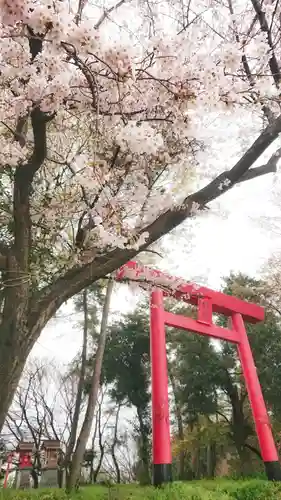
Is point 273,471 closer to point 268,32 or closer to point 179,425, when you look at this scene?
point 268,32

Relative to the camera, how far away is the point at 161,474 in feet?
18.0

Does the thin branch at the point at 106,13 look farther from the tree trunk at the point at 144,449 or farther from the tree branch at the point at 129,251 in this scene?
the tree trunk at the point at 144,449

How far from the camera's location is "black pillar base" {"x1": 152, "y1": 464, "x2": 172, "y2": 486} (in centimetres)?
545

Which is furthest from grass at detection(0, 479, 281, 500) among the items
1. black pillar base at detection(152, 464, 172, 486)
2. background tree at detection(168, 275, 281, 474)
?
background tree at detection(168, 275, 281, 474)

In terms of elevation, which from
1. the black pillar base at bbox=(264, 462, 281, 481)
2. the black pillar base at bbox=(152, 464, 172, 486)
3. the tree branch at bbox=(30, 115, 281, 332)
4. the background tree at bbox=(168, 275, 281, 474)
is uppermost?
the background tree at bbox=(168, 275, 281, 474)

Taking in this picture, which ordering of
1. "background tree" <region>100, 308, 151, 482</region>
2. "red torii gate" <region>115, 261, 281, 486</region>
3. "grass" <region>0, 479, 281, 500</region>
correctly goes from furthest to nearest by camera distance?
1. "background tree" <region>100, 308, 151, 482</region>
2. "red torii gate" <region>115, 261, 281, 486</region>
3. "grass" <region>0, 479, 281, 500</region>

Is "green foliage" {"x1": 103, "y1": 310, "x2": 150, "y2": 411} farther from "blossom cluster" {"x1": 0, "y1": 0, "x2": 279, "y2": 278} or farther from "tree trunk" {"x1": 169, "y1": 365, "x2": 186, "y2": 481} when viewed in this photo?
"blossom cluster" {"x1": 0, "y1": 0, "x2": 279, "y2": 278}

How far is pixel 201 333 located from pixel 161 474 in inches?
107

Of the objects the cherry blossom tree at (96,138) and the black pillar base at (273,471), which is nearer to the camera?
the cherry blossom tree at (96,138)

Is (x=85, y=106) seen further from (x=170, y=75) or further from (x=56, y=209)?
(x=56, y=209)

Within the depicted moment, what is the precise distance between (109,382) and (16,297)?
11.7 meters

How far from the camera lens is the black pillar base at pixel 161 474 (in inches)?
214

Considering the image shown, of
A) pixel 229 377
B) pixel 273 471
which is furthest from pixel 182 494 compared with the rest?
pixel 229 377

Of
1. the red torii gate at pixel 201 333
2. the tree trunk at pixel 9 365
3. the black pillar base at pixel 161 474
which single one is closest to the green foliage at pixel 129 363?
the red torii gate at pixel 201 333
